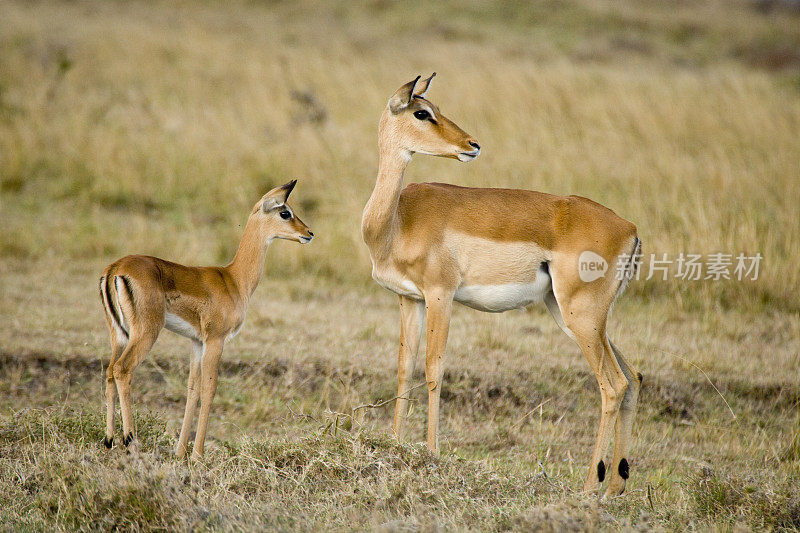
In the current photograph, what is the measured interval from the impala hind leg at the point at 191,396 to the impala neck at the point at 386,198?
1.15 m

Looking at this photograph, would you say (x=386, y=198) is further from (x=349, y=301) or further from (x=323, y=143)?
(x=323, y=143)

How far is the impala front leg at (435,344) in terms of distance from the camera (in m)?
4.86

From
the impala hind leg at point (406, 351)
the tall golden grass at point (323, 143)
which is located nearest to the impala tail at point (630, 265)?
the impala hind leg at point (406, 351)

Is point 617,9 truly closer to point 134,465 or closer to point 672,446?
point 672,446

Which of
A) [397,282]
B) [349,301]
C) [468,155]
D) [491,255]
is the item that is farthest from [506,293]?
[349,301]

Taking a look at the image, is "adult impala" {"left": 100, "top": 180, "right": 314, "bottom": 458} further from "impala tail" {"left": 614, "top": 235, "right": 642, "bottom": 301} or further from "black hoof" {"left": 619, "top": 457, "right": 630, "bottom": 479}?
"black hoof" {"left": 619, "top": 457, "right": 630, "bottom": 479}

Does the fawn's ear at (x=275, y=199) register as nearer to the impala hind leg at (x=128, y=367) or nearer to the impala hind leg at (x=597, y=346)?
the impala hind leg at (x=128, y=367)

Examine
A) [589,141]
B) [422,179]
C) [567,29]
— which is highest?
[567,29]

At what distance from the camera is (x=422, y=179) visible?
34.5 feet

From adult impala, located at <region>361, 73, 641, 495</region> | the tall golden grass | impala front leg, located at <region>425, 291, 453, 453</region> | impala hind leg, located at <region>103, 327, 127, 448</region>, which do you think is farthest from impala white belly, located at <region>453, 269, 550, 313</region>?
the tall golden grass

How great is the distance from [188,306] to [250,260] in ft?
1.92

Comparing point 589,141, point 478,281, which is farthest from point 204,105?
point 478,281

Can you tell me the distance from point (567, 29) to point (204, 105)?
53.1 feet

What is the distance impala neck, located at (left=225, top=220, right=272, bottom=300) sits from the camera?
4973 mm
